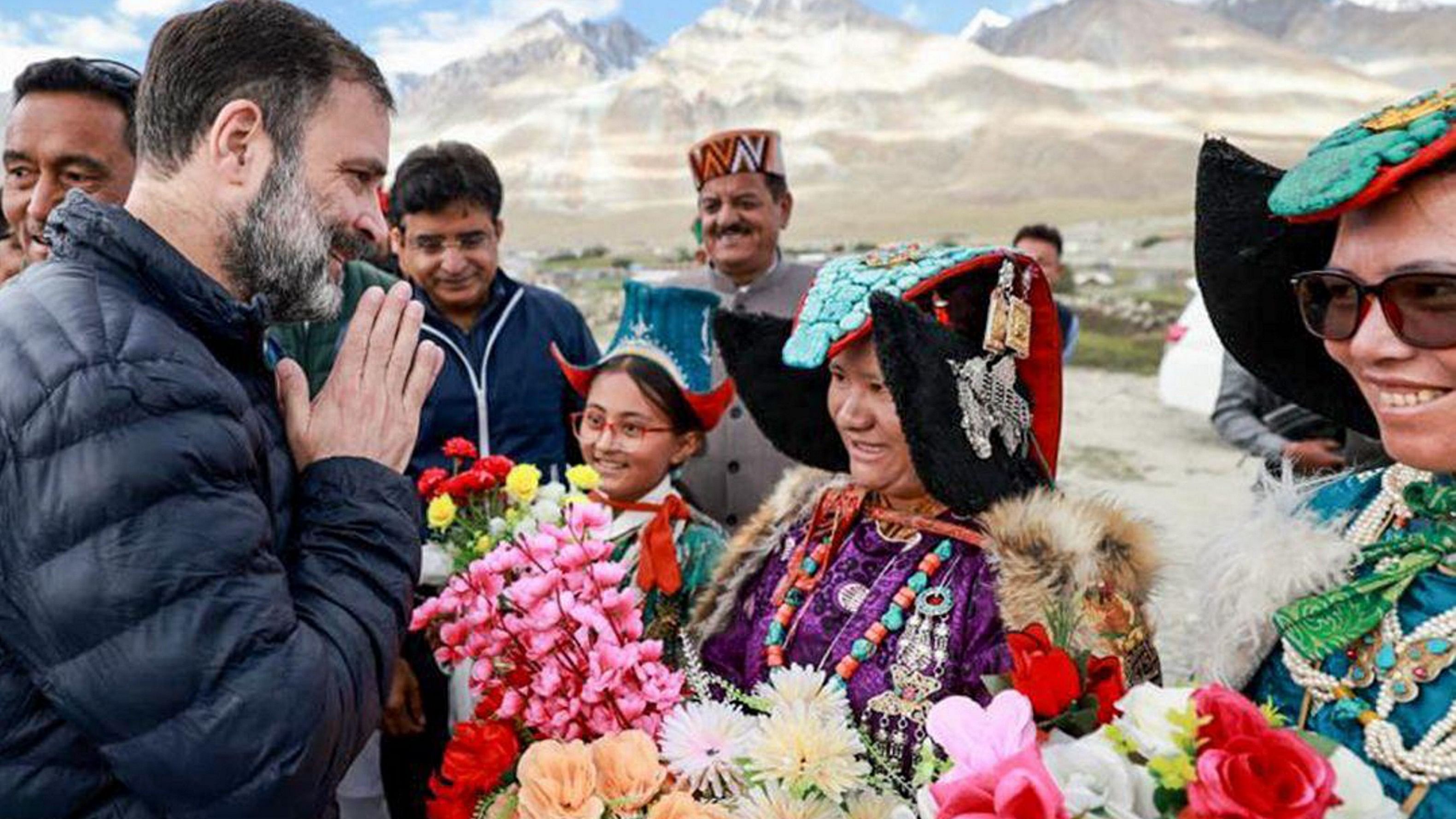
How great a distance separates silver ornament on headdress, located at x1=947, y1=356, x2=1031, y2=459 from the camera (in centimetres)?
212

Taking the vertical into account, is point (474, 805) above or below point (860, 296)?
below

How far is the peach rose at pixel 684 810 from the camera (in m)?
1.57

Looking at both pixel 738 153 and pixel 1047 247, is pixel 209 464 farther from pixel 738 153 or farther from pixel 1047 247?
pixel 1047 247

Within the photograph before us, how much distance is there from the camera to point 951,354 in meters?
2.13

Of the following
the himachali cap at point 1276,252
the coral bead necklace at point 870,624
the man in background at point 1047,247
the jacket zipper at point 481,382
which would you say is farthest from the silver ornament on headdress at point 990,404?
the man in background at point 1047,247

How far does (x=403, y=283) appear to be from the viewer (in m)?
1.76

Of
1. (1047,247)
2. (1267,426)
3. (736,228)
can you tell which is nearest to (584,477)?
(736,228)

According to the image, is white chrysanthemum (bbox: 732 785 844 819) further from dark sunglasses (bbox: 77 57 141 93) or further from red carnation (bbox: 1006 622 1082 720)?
dark sunglasses (bbox: 77 57 141 93)

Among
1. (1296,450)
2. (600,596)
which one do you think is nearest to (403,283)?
(600,596)

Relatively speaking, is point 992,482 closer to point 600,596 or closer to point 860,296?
point 860,296

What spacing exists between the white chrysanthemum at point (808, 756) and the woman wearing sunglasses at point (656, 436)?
1.05 meters

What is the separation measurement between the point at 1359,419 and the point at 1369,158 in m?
0.70

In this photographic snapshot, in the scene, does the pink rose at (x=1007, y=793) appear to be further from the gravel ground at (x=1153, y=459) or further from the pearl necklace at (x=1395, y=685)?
the gravel ground at (x=1153, y=459)

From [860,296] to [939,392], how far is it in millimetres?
312
